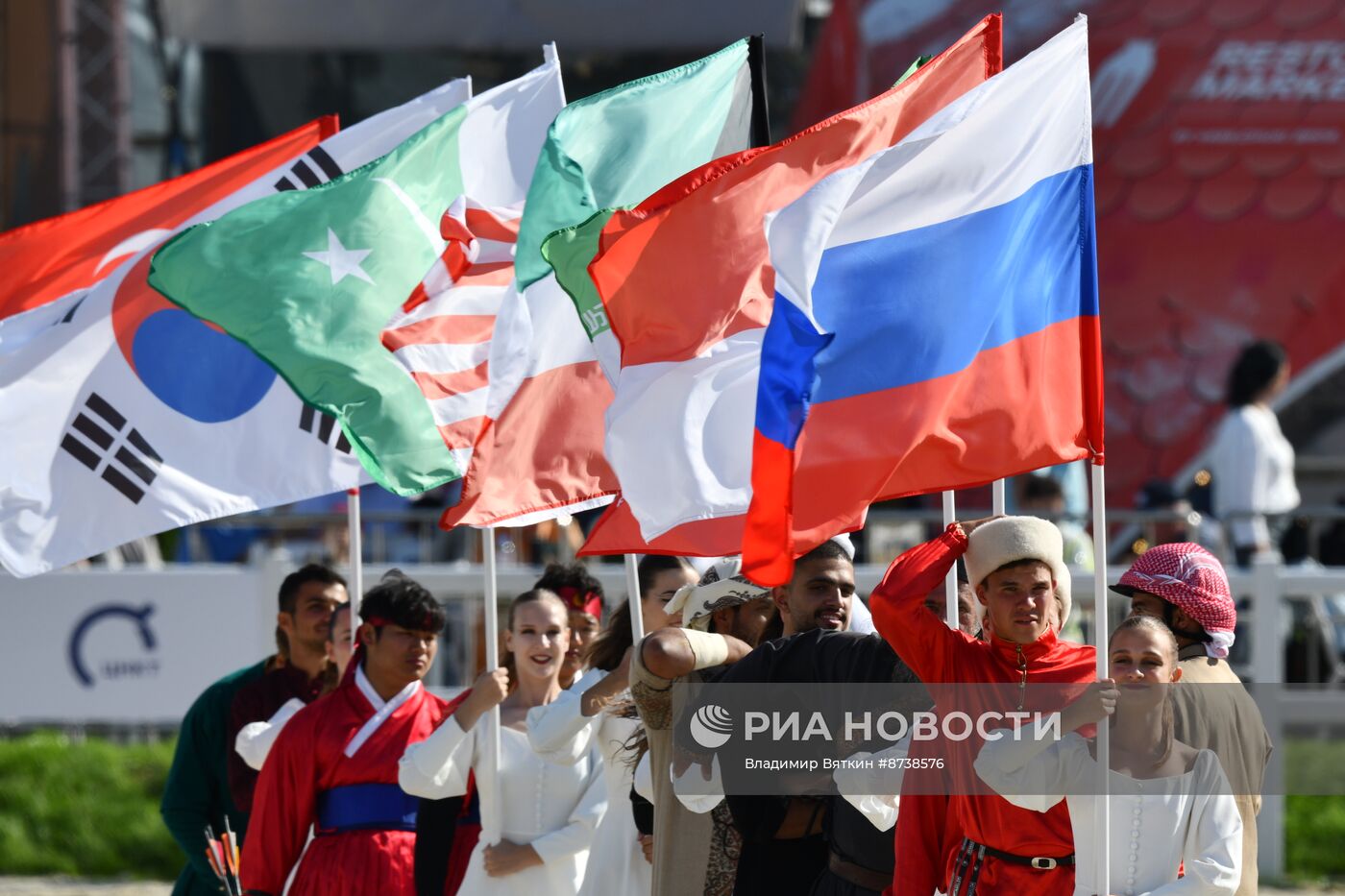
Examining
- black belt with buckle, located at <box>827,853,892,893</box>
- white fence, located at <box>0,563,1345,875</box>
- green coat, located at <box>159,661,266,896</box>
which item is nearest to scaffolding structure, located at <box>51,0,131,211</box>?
white fence, located at <box>0,563,1345,875</box>

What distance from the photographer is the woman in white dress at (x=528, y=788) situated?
231 inches

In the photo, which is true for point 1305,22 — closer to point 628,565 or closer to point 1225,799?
point 628,565

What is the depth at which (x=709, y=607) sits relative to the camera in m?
5.18

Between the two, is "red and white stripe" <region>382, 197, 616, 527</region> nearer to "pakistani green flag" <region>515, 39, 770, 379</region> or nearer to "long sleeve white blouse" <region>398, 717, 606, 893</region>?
"pakistani green flag" <region>515, 39, 770, 379</region>

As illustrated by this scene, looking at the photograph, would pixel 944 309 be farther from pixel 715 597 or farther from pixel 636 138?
pixel 636 138

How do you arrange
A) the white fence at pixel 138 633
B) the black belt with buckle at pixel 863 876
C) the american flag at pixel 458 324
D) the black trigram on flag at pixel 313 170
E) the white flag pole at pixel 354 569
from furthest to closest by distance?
the white fence at pixel 138 633 < the black trigram on flag at pixel 313 170 < the white flag pole at pixel 354 569 < the american flag at pixel 458 324 < the black belt with buckle at pixel 863 876

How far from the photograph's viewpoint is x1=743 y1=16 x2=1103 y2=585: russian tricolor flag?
4.57 meters

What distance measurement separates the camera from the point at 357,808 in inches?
236

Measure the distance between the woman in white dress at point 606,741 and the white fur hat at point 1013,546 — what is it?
137 cm

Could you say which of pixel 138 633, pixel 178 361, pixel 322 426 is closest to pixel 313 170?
pixel 178 361

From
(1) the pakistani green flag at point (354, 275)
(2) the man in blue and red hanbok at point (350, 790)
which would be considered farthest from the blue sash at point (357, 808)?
(1) the pakistani green flag at point (354, 275)

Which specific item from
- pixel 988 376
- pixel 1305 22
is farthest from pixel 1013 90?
pixel 1305 22

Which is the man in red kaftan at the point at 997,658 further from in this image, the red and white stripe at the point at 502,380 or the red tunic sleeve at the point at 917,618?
the red and white stripe at the point at 502,380

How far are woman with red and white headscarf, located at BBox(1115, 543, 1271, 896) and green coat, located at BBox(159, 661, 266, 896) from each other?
130 inches
